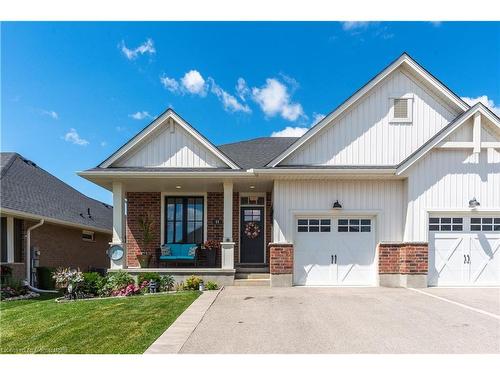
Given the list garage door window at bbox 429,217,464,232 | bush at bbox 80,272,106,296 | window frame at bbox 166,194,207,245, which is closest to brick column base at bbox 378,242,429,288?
garage door window at bbox 429,217,464,232

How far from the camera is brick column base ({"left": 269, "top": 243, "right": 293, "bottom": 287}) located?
1190cm

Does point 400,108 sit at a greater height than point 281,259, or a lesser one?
greater

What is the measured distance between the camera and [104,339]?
20.5ft

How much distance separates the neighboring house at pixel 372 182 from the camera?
11703mm

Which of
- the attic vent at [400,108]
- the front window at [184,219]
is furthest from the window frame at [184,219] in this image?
the attic vent at [400,108]

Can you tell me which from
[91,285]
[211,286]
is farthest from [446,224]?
[91,285]

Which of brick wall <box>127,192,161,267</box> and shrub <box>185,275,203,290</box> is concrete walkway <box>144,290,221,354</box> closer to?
shrub <box>185,275,203,290</box>

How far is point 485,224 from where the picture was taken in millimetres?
11820

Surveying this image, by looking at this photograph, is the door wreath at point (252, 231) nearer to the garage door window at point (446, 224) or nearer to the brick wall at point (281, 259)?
the brick wall at point (281, 259)

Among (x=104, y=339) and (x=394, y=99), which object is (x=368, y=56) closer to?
(x=394, y=99)

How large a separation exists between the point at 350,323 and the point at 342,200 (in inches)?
218

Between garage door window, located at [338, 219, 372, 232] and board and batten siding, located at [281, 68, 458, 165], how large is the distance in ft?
6.22

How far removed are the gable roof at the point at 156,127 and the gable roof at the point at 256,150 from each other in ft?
3.40

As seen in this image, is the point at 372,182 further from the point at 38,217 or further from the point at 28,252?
the point at 28,252
